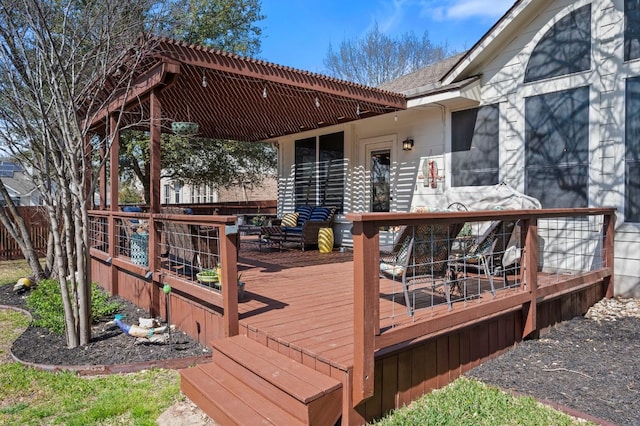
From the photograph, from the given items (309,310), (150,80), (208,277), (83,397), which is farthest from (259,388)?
(150,80)

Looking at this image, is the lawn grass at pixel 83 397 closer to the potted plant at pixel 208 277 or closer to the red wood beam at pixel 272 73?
the potted plant at pixel 208 277

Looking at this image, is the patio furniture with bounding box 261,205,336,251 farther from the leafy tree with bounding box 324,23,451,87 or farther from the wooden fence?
the leafy tree with bounding box 324,23,451,87

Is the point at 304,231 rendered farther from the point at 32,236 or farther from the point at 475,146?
the point at 32,236

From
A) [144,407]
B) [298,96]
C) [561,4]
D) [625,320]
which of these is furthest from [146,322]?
[561,4]

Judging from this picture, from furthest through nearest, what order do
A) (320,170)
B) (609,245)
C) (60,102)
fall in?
1. (320,170)
2. (609,245)
3. (60,102)

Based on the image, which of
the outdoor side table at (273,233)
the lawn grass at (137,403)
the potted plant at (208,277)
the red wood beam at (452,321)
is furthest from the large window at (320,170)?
the lawn grass at (137,403)

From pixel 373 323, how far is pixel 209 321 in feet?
6.19

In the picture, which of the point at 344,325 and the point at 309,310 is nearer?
the point at 344,325

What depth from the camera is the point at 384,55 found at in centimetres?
2302

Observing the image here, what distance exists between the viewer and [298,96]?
6.57m

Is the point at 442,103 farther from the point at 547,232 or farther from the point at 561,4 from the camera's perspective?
the point at 547,232

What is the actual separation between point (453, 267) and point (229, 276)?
220 centimetres

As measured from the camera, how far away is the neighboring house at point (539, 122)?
527cm

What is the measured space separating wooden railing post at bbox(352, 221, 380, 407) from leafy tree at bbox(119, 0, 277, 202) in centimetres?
1185
